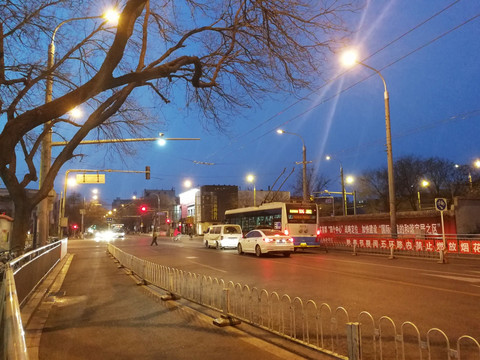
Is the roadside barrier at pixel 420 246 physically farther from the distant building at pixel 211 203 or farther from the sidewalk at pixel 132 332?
the distant building at pixel 211 203

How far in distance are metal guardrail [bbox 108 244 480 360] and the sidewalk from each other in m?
0.29

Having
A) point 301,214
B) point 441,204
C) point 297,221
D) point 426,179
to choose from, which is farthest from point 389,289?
point 426,179

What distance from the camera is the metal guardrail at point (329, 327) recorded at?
4531 mm

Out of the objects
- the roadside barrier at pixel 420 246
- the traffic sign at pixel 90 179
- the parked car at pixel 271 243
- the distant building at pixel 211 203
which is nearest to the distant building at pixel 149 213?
the distant building at pixel 211 203

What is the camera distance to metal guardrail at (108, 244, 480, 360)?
4531mm

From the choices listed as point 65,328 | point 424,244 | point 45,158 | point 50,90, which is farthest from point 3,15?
point 424,244

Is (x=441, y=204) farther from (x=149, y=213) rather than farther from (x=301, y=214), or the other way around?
(x=149, y=213)

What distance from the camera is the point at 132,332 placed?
661 cm

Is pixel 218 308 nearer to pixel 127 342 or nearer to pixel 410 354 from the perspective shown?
pixel 127 342

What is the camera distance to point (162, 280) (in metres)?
10.5

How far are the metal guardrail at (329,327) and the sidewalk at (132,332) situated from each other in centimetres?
29

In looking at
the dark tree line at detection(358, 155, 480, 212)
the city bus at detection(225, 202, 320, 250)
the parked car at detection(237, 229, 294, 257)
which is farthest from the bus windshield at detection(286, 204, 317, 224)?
the dark tree line at detection(358, 155, 480, 212)

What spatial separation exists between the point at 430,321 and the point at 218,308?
3819 millimetres

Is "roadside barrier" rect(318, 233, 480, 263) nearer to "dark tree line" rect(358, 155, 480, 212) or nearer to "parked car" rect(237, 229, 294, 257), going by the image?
"parked car" rect(237, 229, 294, 257)
